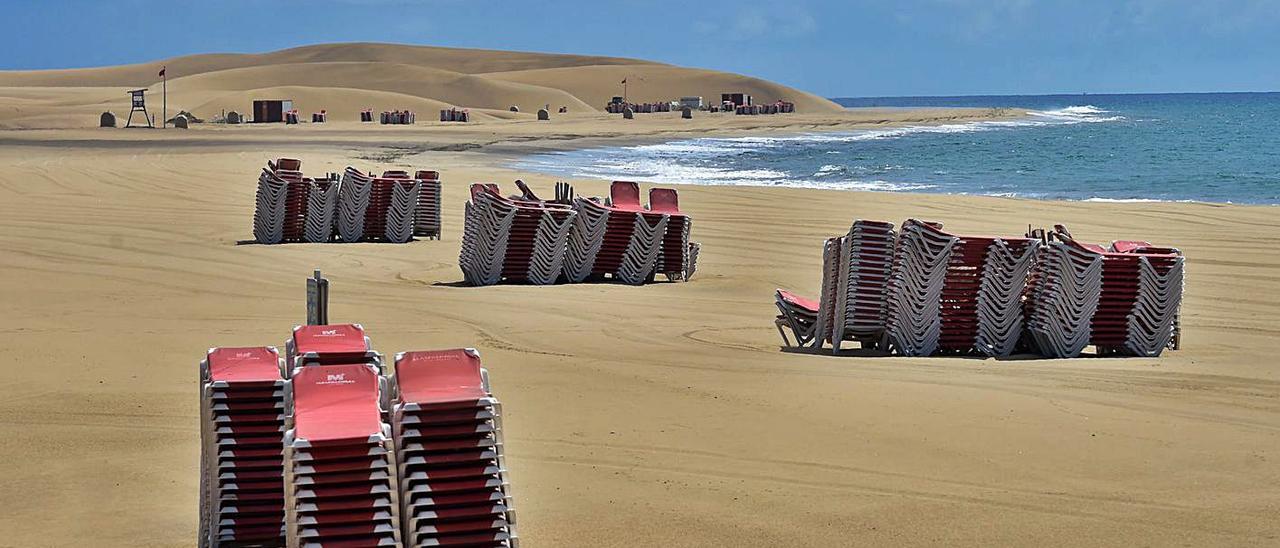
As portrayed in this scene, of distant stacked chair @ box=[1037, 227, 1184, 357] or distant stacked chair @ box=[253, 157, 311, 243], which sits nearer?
distant stacked chair @ box=[1037, 227, 1184, 357]

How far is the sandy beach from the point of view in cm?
619

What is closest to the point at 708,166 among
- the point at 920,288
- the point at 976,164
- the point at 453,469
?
the point at 976,164

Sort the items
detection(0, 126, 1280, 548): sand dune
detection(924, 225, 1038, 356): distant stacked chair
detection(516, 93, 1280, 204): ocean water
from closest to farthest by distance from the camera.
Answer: detection(0, 126, 1280, 548): sand dune, detection(924, 225, 1038, 356): distant stacked chair, detection(516, 93, 1280, 204): ocean water

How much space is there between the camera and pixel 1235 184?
33.3 meters

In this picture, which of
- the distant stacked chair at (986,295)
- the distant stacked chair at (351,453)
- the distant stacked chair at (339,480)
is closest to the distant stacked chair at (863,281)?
the distant stacked chair at (986,295)

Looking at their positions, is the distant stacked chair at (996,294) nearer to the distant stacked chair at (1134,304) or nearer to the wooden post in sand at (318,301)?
the distant stacked chair at (1134,304)

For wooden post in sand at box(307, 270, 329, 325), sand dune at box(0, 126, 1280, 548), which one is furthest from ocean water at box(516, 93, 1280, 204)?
wooden post in sand at box(307, 270, 329, 325)

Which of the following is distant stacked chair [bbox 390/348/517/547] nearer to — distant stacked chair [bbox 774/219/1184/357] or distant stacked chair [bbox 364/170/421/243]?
distant stacked chair [bbox 774/219/1184/357]

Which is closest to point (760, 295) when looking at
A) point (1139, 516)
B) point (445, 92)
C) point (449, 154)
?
point (1139, 516)

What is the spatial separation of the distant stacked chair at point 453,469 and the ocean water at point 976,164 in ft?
84.2

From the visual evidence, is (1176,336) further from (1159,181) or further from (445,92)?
(445,92)

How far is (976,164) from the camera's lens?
42.8 m

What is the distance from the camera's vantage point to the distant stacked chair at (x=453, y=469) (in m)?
4.98

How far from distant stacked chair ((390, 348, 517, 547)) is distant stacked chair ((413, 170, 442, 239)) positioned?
1295 cm
